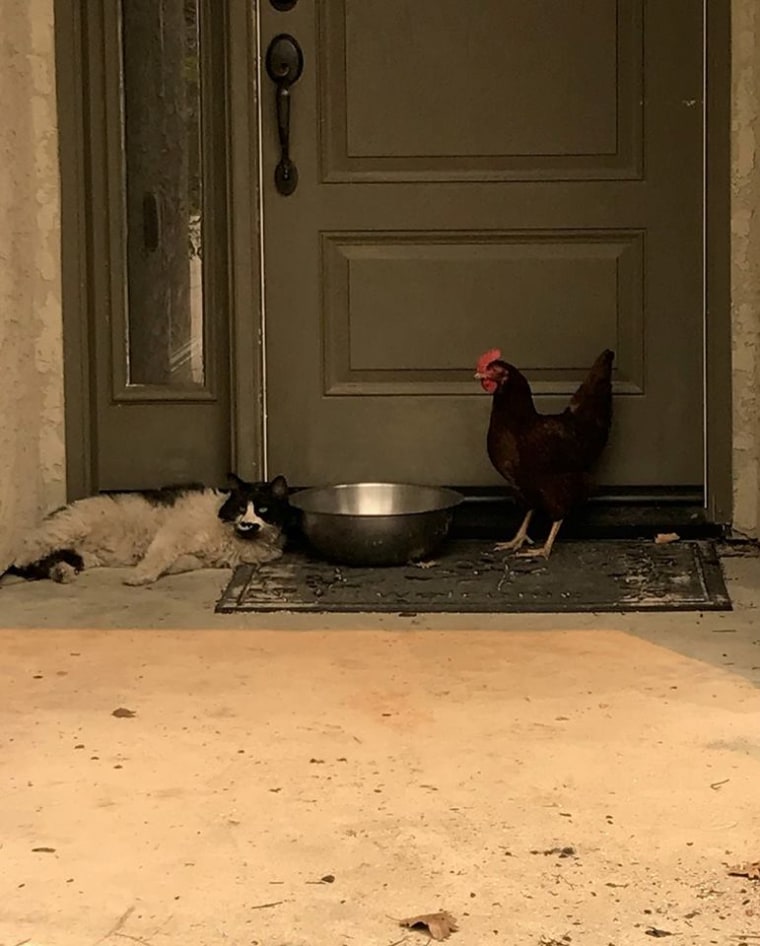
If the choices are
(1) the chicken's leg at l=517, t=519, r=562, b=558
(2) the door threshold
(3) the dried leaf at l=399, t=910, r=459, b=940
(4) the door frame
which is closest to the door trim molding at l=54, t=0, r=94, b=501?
(4) the door frame

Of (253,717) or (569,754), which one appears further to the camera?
(253,717)

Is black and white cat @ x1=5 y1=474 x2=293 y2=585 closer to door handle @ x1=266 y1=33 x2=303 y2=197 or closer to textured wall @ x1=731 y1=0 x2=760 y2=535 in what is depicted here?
door handle @ x1=266 y1=33 x2=303 y2=197

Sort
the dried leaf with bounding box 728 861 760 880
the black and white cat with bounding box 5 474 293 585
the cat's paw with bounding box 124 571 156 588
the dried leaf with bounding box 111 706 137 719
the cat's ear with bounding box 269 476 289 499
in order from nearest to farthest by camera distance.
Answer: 1. the dried leaf with bounding box 728 861 760 880
2. the dried leaf with bounding box 111 706 137 719
3. the cat's paw with bounding box 124 571 156 588
4. the black and white cat with bounding box 5 474 293 585
5. the cat's ear with bounding box 269 476 289 499

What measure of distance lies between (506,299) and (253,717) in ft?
5.47

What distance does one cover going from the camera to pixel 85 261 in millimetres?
3672

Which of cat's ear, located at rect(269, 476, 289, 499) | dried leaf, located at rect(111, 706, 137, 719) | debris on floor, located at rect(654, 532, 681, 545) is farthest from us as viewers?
debris on floor, located at rect(654, 532, 681, 545)

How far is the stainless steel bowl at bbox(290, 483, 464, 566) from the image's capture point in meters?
3.31

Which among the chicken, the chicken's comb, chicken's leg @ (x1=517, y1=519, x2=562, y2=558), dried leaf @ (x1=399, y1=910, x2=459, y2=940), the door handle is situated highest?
the door handle

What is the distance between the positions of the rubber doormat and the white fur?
0.23 feet

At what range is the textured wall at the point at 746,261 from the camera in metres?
3.54

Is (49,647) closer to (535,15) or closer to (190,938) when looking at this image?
(190,938)

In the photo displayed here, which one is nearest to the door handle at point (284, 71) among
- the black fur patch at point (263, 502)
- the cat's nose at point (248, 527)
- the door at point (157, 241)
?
the door at point (157, 241)

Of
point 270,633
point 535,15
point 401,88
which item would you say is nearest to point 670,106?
point 535,15

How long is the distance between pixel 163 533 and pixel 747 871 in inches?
78.4
